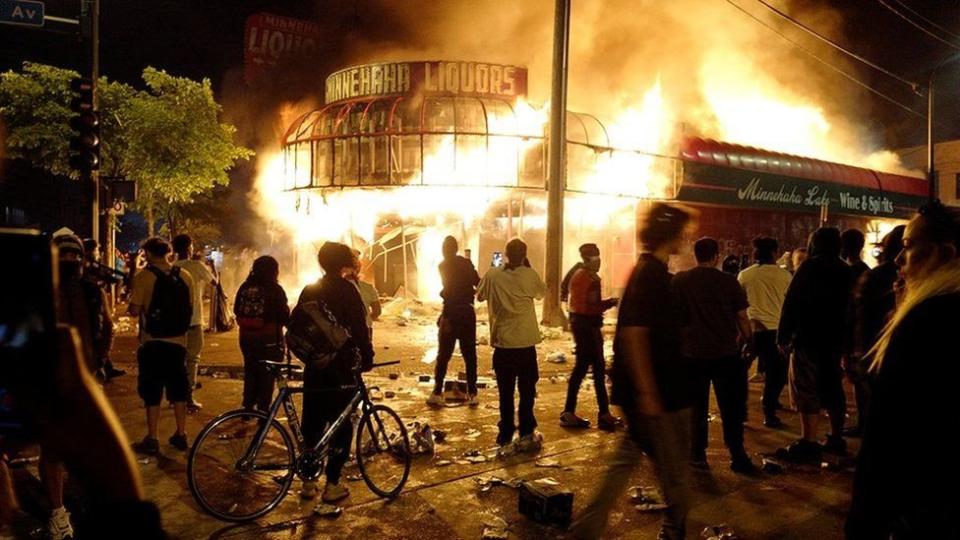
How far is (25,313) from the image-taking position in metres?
1.59

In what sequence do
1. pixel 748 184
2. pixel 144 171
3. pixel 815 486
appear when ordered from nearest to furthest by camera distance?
1. pixel 815 486
2. pixel 144 171
3. pixel 748 184

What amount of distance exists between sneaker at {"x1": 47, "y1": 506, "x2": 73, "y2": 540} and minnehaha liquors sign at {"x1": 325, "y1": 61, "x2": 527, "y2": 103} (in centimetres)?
1652

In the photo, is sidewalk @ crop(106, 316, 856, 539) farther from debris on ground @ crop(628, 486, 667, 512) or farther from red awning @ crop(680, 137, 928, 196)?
red awning @ crop(680, 137, 928, 196)

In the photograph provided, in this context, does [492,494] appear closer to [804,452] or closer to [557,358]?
[804,452]

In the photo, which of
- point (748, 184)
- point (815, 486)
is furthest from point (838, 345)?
point (748, 184)

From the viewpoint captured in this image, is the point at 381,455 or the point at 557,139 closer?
the point at 381,455

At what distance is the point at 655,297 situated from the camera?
430 centimetres


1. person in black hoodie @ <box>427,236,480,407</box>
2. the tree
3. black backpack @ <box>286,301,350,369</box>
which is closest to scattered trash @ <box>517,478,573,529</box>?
black backpack @ <box>286,301,350,369</box>

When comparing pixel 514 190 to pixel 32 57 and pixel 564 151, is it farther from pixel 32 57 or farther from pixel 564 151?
pixel 32 57

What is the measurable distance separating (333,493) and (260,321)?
7.53 ft

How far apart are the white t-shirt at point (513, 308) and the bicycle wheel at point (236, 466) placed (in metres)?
2.37

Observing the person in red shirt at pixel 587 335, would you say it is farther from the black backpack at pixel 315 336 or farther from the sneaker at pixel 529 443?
the black backpack at pixel 315 336

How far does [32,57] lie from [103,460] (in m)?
40.0

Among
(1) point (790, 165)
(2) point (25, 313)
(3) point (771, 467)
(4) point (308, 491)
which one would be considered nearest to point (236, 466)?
(4) point (308, 491)
